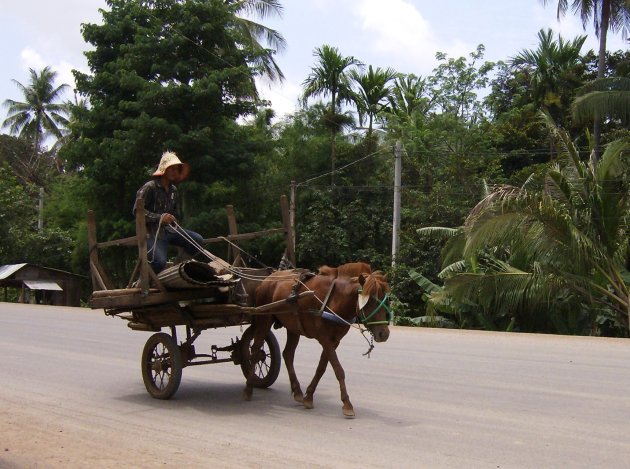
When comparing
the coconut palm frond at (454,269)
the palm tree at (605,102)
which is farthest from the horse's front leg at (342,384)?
the palm tree at (605,102)

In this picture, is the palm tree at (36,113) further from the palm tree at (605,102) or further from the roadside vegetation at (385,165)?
the palm tree at (605,102)

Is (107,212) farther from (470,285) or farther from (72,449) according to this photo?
(72,449)

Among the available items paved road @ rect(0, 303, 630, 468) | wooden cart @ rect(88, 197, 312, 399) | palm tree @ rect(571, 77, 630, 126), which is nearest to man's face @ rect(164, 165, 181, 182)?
wooden cart @ rect(88, 197, 312, 399)

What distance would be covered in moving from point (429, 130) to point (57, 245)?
2067 cm

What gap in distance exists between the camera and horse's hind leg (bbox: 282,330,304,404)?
8.60 meters

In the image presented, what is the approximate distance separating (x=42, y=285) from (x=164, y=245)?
27859 mm

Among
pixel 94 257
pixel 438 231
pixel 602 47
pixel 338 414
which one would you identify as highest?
pixel 602 47

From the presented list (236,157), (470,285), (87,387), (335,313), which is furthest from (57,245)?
(335,313)

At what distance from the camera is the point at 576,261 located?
66.4 feet

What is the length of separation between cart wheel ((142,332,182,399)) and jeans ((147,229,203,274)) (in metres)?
0.83

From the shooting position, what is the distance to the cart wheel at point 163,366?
870cm

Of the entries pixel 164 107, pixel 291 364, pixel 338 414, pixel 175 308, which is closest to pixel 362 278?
pixel 338 414

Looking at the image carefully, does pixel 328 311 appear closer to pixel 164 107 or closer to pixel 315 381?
pixel 315 381

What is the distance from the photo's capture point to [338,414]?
8.04 metres
